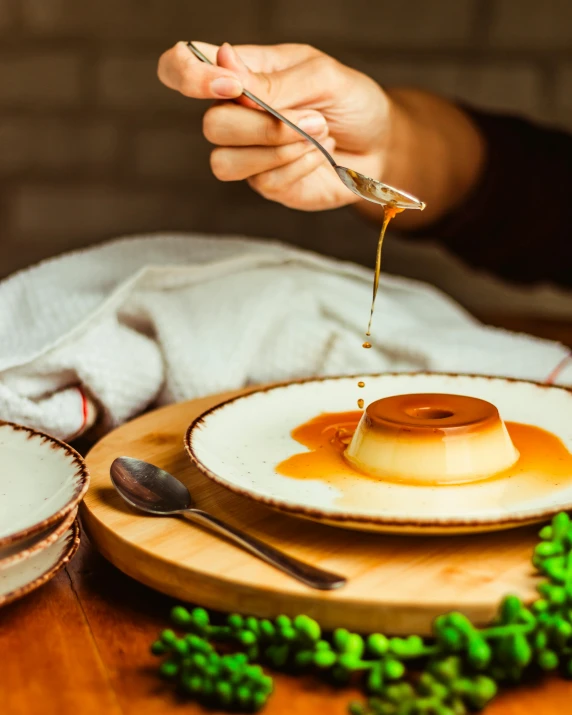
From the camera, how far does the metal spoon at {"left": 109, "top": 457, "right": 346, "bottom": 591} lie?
633 mm

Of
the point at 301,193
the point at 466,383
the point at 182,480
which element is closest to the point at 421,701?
the point at 182,480

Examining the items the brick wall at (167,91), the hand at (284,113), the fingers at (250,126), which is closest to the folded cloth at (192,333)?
the hand at (284,113)

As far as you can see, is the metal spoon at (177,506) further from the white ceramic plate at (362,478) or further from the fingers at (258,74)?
the fingers at (258,74)

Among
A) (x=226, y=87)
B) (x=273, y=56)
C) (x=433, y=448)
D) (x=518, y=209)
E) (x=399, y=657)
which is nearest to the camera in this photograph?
(x=399, y=657)

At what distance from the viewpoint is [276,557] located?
66cm

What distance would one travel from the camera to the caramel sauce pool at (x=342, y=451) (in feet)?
2.68

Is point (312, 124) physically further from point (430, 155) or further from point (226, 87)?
point (430, 155)

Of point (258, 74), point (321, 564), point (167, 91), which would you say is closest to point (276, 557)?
point (321, 564)

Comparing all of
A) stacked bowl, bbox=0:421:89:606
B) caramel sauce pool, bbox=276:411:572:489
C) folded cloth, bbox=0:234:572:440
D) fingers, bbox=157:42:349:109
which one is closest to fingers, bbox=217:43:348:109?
fingers, bbox=157:42:349:109

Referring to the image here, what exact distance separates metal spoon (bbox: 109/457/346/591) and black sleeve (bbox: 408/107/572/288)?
4.00 ft

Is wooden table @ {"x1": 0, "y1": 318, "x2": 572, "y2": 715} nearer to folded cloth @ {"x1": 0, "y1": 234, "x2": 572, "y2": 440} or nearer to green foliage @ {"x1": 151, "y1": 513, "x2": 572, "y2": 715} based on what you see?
green foliage @ {"x1": 151, "y1": 513, "x2": 572, "y2": 715}

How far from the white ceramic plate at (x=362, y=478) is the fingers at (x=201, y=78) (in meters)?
0.34

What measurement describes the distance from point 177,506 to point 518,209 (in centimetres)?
141

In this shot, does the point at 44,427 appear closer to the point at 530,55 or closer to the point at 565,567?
the point at 565,567
